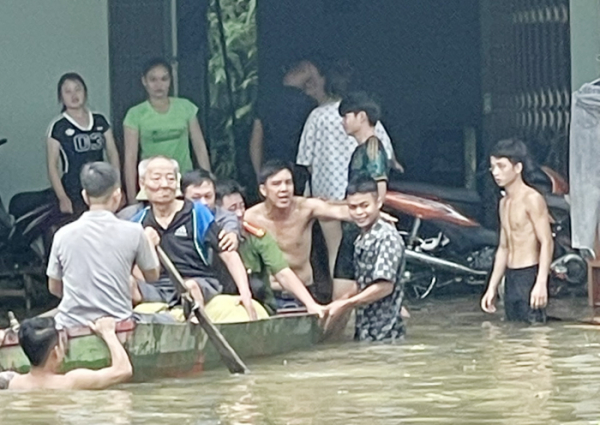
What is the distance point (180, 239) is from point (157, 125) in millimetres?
3082

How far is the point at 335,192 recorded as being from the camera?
52.1 ft

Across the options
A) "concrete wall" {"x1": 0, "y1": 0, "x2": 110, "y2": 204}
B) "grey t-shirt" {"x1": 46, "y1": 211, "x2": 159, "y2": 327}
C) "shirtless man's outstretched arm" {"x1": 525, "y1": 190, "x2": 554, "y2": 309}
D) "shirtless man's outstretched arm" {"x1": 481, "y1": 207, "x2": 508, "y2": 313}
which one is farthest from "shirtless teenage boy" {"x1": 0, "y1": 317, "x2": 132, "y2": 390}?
"concrete wall" {"x1": 0, "y1": 0, "x2": 110, "y2": 204}

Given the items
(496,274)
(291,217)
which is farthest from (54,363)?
(496,274)

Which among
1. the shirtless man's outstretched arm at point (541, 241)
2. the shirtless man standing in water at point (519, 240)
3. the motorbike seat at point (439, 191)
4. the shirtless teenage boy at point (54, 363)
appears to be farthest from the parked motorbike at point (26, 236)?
the shirtless teenage boy at point (54, 363)

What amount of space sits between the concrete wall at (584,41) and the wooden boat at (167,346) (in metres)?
5.23

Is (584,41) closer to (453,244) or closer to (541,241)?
(453,244)

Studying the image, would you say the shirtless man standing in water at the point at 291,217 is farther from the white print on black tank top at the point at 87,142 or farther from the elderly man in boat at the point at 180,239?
the white print on black tank top at the point at 87,142

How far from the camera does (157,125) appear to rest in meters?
16.3

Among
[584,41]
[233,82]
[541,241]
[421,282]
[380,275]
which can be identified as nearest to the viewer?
[380,275]

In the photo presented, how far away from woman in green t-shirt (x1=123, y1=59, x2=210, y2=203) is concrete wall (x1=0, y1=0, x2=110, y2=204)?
55.9 inches

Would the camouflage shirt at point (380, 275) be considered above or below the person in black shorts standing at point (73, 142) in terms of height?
below

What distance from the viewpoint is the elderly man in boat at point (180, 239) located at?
518 inches

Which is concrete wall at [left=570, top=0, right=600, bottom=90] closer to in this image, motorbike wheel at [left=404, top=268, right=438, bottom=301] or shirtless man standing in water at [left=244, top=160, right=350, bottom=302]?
motorbike wheel at [left=404, top=268, right=438, bottom=301]

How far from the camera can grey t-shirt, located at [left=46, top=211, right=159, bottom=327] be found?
1203 cm
